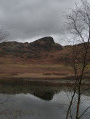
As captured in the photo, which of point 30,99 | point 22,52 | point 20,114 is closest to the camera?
point 20,114

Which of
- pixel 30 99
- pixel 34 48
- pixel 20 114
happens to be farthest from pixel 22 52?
pixel 20 114

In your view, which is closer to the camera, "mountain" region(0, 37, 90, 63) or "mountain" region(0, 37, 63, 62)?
"mountain" region(0, 37, 90, 63)

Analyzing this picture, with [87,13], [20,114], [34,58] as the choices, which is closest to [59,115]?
[20,114]

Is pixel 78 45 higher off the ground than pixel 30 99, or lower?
higher

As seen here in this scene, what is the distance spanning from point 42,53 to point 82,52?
331 feet

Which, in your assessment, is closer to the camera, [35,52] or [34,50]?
[35,52]

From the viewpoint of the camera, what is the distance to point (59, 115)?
54.6ft

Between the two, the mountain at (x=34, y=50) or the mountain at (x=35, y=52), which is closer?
the mountain at (x=35, y=52)

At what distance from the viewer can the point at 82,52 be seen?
324 inches

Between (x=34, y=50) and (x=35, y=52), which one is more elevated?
(x=34, y=50)

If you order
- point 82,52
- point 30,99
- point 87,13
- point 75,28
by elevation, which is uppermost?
point 87,13

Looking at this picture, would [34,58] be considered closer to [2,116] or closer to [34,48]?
[34,48]

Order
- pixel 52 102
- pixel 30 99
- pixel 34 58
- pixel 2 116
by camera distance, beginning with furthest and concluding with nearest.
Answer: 1. pixel 34 58
2. pixel 30 99
3. pixel 52 102
4. pixel 2 116

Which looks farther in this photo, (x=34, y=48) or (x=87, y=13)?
(x=34, y=48)
